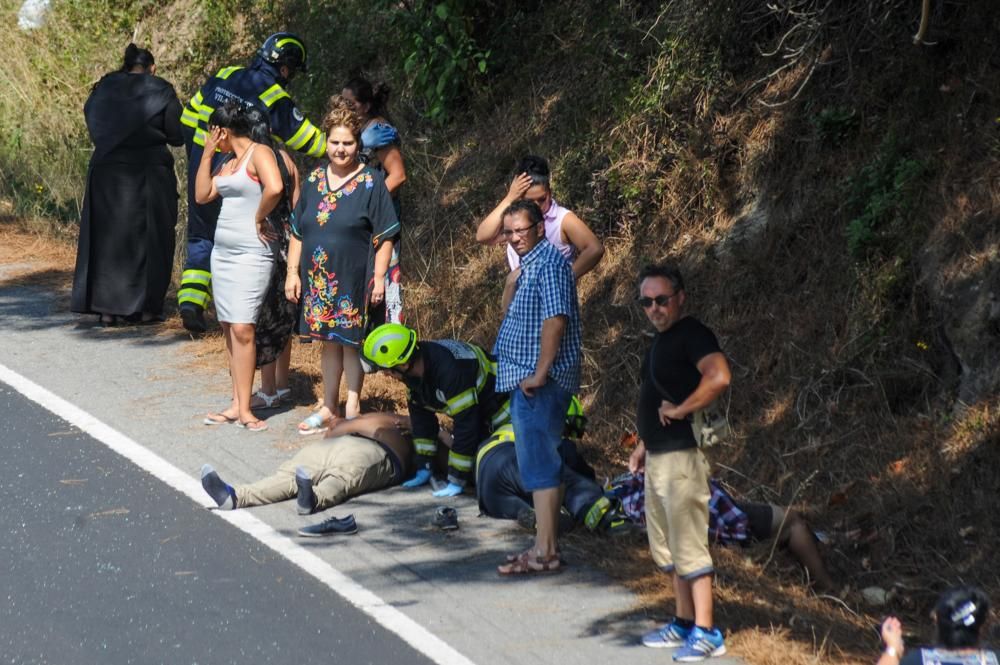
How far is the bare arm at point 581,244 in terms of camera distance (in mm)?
8086

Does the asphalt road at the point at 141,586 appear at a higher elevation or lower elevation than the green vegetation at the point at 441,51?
lower

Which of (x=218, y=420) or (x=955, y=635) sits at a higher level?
(x=955, y=635)

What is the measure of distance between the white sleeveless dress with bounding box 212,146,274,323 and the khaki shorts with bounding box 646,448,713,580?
366cm

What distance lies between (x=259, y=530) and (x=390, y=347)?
1125 mm

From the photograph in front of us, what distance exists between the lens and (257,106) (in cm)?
944

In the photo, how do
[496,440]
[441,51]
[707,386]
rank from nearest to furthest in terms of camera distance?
[707,386] → [496,440] → [441,51]

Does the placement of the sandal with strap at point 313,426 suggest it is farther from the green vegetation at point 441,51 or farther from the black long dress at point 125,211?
the green vegetation at point 441,51

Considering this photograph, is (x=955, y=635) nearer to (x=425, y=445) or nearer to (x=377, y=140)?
(x=425, y=445)

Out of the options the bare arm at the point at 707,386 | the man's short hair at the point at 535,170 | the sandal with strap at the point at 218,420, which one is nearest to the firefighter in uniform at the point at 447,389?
the man's short hair at the point at 535,170

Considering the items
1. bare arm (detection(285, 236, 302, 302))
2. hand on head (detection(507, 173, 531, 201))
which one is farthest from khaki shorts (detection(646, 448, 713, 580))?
bare arm (detection(285, 236, 302, 302))

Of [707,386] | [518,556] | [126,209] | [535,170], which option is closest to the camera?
[707,386]

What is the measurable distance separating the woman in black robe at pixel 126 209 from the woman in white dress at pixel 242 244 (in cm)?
255

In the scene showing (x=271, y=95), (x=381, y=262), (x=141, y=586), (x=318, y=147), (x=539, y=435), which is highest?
(x=271, y=95)

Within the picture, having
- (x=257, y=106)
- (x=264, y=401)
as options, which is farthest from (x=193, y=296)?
(x=257, y=106)
